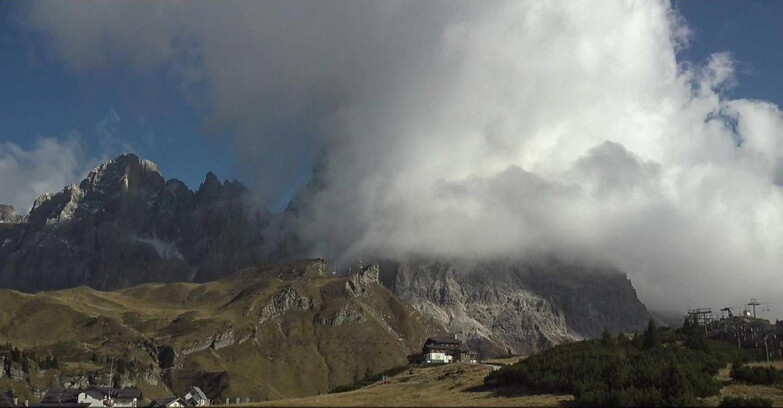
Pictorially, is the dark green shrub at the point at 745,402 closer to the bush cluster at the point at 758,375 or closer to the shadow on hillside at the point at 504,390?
the bush cluster at the point at 758,375

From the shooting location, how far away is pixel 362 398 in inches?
5374

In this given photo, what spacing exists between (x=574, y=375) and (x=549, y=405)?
1585 centimetres

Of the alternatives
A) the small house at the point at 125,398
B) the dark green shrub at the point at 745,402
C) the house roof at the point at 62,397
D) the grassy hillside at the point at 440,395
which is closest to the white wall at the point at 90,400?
the house roof at the point at 62,397

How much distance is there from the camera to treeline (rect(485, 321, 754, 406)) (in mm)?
118125

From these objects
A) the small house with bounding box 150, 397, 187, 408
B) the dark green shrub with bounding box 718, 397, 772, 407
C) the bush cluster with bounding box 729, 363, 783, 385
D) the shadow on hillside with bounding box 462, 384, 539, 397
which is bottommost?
the small house with bounding box 150, 397, 187, 408

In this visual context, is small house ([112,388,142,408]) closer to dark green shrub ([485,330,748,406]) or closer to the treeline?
dark green shrub ([485,330,748,406])

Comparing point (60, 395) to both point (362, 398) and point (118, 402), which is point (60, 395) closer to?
point (118, 402)

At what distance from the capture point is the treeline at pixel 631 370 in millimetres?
118125

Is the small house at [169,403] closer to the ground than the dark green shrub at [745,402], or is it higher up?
closer to the ground

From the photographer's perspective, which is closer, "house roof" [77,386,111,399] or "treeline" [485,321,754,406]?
"treeline" [485,321,754,406]

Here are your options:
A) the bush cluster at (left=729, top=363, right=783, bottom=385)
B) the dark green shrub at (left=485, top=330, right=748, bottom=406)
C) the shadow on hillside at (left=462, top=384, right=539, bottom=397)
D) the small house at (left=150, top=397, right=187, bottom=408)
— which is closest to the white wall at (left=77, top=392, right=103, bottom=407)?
the small house at (left=150, top=397, right=187, bottom=408)

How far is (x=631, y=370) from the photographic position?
131000 millimetres

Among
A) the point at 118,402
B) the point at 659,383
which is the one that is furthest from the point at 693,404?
the point at 118,402

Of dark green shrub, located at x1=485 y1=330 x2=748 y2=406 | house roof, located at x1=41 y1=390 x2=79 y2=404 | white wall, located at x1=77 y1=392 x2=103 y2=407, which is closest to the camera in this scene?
dark green shrub, located at x1=485 y1=330 x2=748 y2=406
